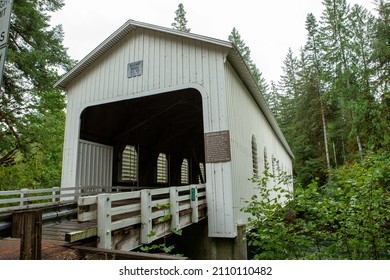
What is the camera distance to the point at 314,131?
22.1 metres

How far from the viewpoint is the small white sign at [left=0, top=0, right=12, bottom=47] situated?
225 cm

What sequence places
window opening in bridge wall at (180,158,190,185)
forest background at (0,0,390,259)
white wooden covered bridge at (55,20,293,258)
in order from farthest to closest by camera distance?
window opening in bridge wall at (180,158,190,185), white wooden covered bridge at (55,20,293,258), forest background at (0,0,390,259)

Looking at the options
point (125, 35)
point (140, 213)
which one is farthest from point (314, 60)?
point (140, 213)

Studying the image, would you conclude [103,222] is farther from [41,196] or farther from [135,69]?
[135,69]

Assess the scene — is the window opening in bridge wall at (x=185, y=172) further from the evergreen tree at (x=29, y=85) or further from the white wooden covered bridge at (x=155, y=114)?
the evergreen tree at (x=29, y=85)

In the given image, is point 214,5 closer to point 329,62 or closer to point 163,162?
point 163,162

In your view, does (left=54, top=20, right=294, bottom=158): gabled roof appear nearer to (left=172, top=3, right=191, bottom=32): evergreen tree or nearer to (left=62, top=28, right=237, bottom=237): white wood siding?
(left=62, top=28, right=237, bottom=237): white wood siding

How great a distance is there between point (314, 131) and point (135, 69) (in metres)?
18.9

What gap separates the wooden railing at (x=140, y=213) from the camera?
3.22 metres

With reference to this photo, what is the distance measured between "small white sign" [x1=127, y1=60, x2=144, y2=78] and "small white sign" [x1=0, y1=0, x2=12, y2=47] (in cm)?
485

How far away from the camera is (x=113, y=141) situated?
9.81 metres

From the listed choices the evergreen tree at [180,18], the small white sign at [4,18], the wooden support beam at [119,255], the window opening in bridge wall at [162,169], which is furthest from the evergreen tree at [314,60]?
the small white sign at [4,18]

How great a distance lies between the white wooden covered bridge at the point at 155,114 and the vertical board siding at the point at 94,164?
0.11ft

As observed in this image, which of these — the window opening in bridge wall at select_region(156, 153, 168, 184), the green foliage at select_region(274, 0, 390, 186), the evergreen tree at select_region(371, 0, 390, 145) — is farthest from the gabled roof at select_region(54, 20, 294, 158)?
the window opening in bridge wall at select_region(156, 153, 168, 184)
